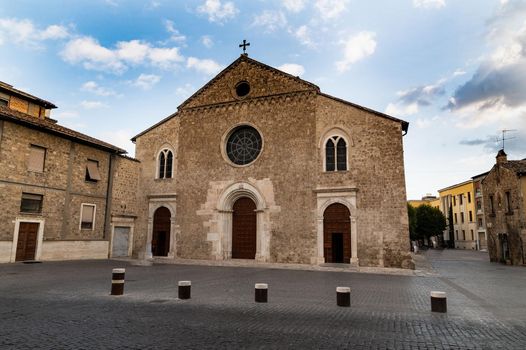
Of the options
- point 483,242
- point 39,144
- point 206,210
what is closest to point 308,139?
point 206,210

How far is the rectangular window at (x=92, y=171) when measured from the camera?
895 inches

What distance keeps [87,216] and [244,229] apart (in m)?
9.96

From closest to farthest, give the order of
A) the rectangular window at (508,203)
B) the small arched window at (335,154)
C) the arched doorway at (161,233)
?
1. the small arched window at (335,154)
2. the arched doorway at (161,233)
3. the rectangular window at (508,203)

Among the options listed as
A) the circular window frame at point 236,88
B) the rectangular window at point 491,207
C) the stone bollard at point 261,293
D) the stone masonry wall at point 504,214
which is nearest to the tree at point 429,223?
the stone masonry wall at point 504,214

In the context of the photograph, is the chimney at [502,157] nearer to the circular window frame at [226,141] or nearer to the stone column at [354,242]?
the stone column at [354,242]

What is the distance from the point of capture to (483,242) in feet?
167

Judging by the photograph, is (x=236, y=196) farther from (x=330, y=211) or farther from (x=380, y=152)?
(x=380, y=152)

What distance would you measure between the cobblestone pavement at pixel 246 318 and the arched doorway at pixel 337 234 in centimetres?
824

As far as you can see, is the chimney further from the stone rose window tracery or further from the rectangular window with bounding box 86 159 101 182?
the rectangular window with bounding box 86 159 101 182

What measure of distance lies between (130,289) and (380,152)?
15033mm

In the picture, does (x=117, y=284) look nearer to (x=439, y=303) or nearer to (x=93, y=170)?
(x=439, y=303)

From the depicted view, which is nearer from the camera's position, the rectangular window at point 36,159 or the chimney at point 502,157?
the rectangular window at point 36,159

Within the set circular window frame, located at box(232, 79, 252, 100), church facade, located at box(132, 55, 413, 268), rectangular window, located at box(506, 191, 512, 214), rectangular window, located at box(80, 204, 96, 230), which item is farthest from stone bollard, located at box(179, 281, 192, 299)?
rectangular window, located at box(506, 191, 512, 214)

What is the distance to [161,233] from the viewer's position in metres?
25.0
